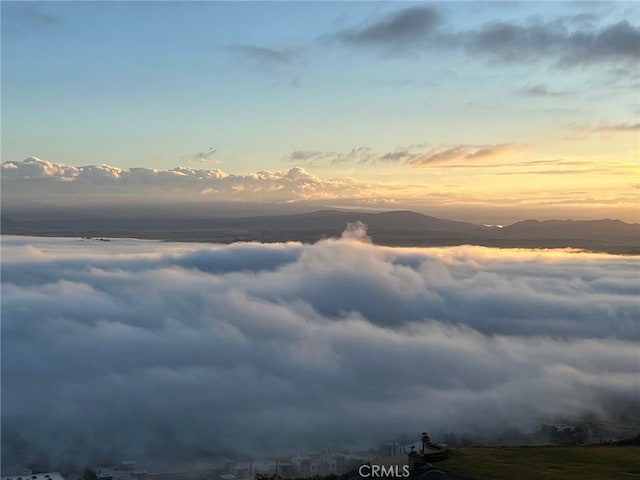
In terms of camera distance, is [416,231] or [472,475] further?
[416,231]

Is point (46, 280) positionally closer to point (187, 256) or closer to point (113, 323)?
point (113, 323)

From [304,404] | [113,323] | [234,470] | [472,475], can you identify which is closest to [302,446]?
[234,470]

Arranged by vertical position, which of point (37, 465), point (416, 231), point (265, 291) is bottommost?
point (37, 465)

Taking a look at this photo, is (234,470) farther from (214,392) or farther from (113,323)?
(113,323)

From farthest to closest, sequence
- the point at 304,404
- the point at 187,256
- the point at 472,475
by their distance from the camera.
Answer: the point at 187,256
the point at 304,404
the point at 472,475

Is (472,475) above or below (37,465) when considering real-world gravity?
above

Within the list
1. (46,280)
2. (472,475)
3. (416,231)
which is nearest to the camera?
(472,475)
